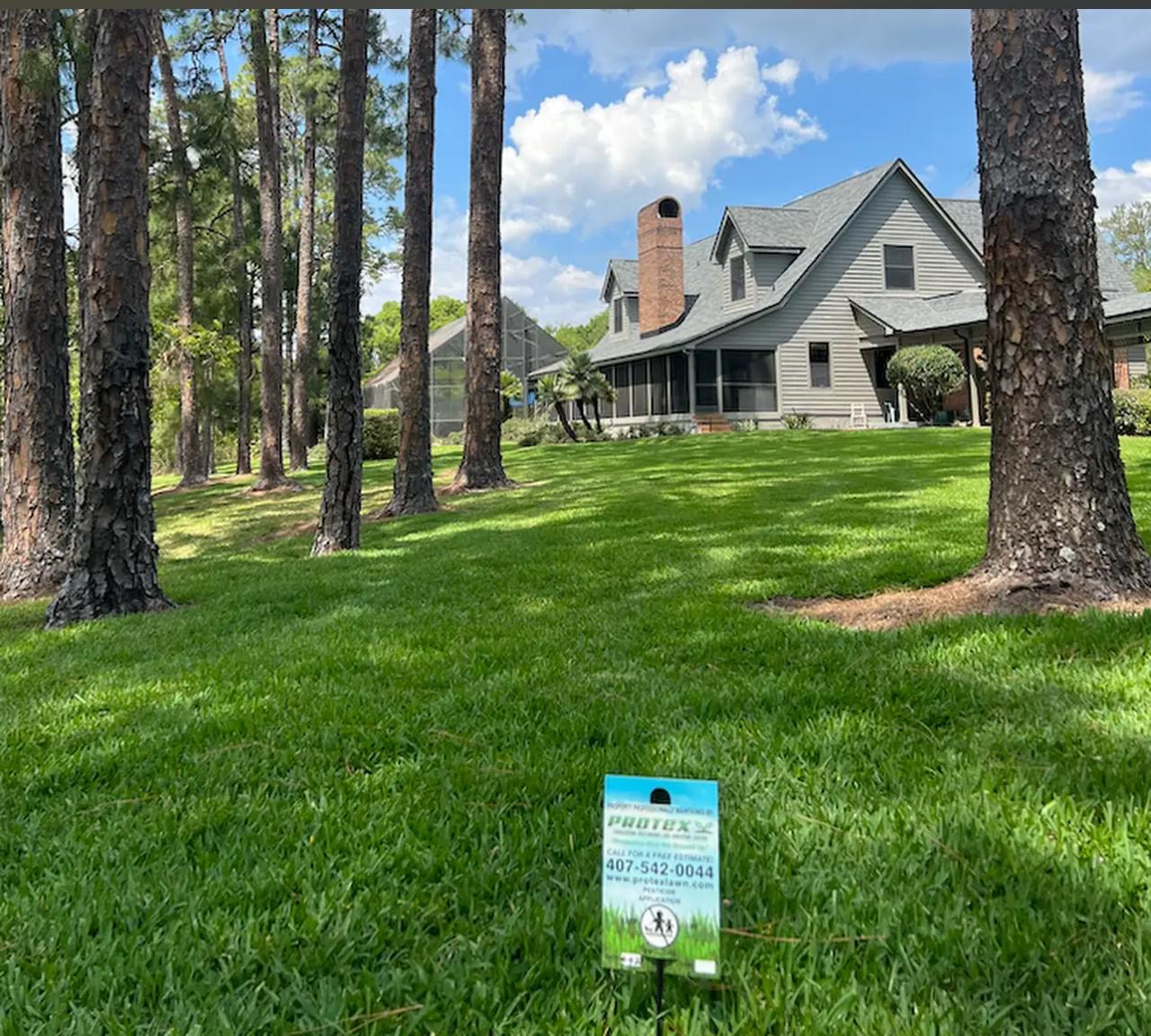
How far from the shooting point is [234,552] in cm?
1008

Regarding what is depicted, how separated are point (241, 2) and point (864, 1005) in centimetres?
176

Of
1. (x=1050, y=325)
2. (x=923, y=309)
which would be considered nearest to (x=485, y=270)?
(x=1050, y=325)

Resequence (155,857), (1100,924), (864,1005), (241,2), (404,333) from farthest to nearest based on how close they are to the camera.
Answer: (404,333) < (155,857) < (1100,924) < (864,1005) < (241,2)

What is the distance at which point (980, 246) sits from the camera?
79.4 feet

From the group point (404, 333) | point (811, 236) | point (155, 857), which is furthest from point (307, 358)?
point (155, 857)

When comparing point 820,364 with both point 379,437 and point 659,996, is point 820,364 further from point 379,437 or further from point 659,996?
point 659,996

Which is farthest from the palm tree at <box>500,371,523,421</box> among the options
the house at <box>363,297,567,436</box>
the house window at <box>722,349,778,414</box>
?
the house window at <box>722,349,778,414</box>

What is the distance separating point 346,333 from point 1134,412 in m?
16.4

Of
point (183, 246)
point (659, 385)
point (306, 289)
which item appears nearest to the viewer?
point (183, 246)

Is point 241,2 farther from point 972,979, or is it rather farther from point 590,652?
point 590,652

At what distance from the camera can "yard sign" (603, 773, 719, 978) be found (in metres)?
1.27

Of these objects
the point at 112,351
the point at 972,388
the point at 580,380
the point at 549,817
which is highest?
the point at 580,380

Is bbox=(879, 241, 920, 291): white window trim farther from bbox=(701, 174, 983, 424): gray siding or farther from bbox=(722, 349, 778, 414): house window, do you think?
bbox=(722, 349, 778, 414): house window

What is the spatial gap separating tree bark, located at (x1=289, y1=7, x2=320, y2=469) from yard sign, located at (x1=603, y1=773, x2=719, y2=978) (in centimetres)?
2024
